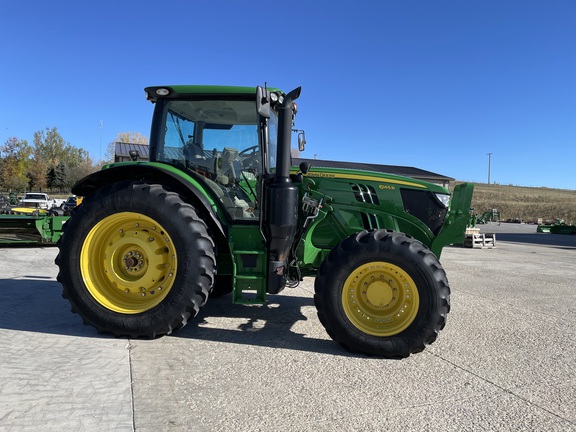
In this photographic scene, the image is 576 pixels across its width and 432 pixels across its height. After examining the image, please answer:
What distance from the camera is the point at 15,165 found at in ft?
176

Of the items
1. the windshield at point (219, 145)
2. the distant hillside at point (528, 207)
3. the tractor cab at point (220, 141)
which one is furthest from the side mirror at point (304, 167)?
the distant hillside at point (528, 207)

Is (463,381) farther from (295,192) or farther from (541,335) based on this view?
(295,192)

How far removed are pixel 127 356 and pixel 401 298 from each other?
7.45ft

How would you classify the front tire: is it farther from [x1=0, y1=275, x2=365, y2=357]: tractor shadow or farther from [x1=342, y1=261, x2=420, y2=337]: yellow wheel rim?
[x1=0, y1=275, x2=365, y2=357]: tractor shadow

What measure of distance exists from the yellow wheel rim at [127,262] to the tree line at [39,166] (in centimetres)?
4931

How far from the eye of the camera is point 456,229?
3.93m

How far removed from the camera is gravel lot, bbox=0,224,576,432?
2.36m

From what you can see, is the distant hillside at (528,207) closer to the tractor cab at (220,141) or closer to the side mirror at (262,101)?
the tractor cab at (220,141)

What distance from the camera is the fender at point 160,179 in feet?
12.1

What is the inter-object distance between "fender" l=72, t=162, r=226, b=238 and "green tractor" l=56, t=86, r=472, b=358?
0.06 ft

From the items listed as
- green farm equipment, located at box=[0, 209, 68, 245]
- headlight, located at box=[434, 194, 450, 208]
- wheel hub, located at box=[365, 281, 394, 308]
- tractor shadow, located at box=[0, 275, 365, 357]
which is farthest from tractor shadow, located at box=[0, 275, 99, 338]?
headlight, located at box=[434, 194, 450, 208]

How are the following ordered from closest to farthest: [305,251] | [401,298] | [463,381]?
[463,381] → [401,298] → [305,251]

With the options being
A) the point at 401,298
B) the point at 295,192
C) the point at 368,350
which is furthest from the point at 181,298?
the point at 401,298

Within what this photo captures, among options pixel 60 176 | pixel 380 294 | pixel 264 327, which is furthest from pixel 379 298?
pixel 60 176
